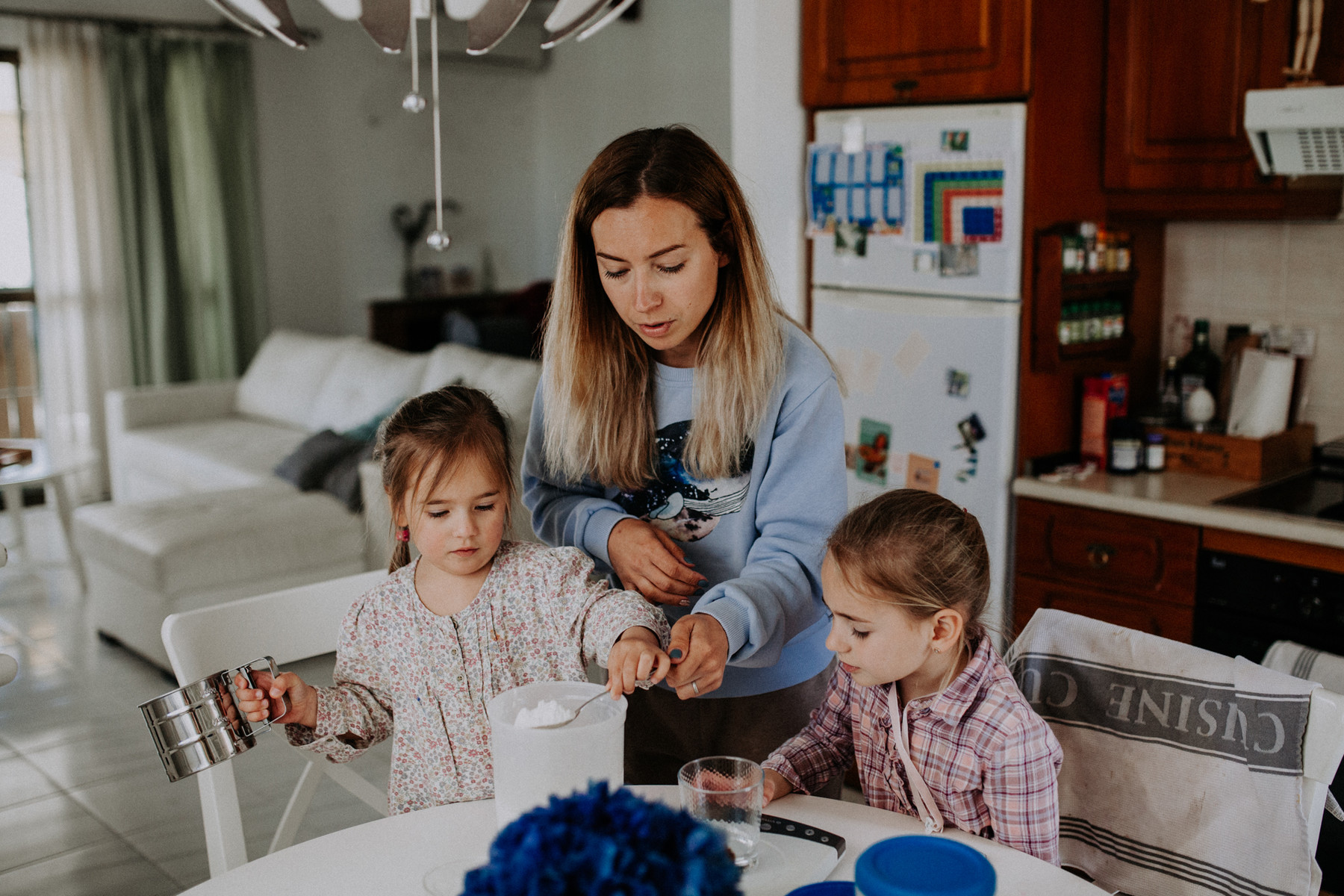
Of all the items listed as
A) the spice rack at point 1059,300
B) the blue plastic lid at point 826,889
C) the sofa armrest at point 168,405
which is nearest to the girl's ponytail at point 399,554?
the blue plastic lid at point 826,889

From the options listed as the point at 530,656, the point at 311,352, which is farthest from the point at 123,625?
the point at 530,656

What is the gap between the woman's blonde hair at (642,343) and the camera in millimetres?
1332

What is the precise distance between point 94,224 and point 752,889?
19.0ft

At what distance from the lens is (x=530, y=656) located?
1.40m

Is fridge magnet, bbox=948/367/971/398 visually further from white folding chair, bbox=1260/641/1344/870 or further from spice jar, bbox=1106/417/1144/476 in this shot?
white folding chair, bbox=1260/641/1344/870

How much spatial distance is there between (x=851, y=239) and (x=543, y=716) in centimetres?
214

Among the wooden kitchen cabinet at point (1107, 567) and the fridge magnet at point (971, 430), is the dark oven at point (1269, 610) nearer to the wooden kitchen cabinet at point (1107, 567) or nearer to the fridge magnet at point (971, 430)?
the wooden kitchen cabinet at point (1107, 567)

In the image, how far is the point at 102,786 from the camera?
287 cm

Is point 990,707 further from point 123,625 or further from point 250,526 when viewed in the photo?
point 123,625

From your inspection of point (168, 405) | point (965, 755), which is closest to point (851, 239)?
point (965, 755)

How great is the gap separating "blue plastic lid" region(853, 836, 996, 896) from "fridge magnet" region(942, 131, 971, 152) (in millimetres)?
2082

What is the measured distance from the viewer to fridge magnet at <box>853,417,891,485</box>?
2.88 metres

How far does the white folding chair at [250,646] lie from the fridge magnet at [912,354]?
1.53 m

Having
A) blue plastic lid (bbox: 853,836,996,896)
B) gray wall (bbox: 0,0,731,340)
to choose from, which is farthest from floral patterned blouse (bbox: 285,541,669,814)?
gray wall (bbox: 0,0,731,340)
